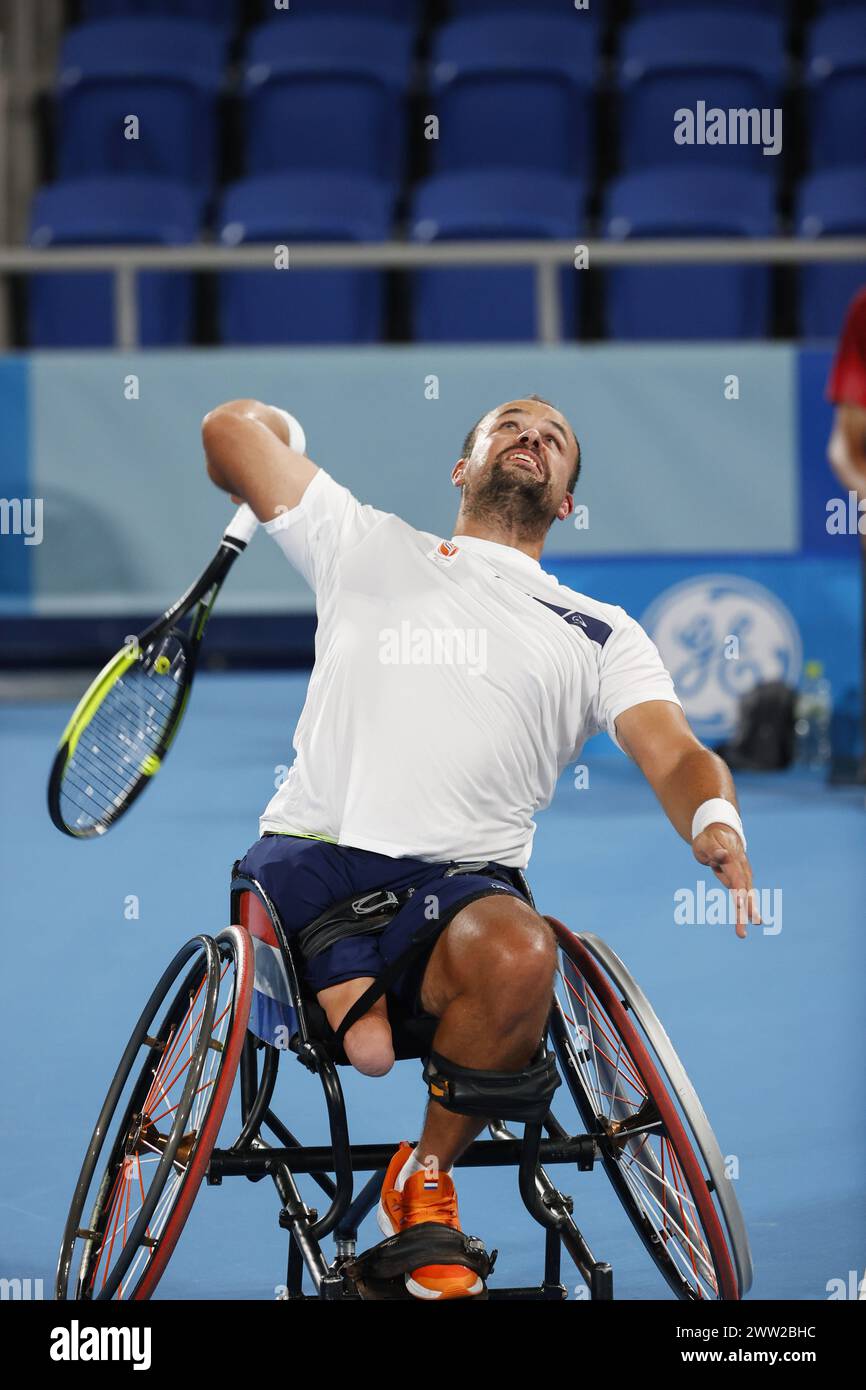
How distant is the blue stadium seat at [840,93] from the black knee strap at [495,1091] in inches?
314

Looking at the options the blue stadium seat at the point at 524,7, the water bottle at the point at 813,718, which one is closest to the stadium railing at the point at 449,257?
the blue stadium seat at the point at 524,7

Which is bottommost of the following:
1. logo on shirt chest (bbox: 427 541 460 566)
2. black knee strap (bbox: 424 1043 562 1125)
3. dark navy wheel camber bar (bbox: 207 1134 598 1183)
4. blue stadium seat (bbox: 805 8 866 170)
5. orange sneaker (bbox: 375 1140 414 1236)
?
orange sneaker (bbox: 375 1140 414 1236)

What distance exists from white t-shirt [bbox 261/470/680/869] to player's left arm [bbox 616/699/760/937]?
0.03m

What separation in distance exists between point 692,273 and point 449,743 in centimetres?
687

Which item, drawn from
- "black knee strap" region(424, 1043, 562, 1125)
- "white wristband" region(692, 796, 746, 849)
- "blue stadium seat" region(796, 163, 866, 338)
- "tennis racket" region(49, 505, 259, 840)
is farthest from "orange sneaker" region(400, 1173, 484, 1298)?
"blue stadium seat" region(796, 163, 866, 338)

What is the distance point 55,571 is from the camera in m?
8.41

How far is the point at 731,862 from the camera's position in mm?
2305

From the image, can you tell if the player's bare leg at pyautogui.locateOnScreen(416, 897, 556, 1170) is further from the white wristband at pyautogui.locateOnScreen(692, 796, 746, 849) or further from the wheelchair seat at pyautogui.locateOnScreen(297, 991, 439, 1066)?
the white wristband at pyautogui.locateOnScreen(692, 796, 746, 849)

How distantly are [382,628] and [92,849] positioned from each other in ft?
11.4

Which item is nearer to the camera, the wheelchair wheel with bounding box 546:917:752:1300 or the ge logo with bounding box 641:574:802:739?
the wheelchair wheel with bounding box 546:917:752:1300

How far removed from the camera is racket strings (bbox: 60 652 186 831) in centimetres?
285

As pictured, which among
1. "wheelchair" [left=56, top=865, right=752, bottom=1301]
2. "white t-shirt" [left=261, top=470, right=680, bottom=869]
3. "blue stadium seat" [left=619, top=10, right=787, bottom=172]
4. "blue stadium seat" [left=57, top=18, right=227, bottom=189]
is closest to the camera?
"wheelchair" [left=56, top=865, right=752, bottom=1301]

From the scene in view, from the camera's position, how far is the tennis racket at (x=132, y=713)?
2699 millimetres
